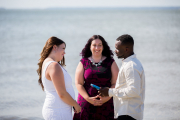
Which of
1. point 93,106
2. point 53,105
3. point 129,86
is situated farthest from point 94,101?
point 129,86

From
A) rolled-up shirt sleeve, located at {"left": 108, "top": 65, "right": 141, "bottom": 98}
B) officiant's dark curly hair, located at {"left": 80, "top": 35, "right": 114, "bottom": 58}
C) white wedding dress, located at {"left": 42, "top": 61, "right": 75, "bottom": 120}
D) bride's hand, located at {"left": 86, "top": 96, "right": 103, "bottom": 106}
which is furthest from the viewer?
officiant's dark curly hair, located at {"left": 80, "top": 35, "right": 114, "bottom": 58}

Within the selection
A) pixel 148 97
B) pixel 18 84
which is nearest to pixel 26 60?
pixel 18 84

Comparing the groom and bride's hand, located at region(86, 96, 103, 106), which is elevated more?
the groom

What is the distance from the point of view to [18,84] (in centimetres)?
888

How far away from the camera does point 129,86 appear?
2.83m

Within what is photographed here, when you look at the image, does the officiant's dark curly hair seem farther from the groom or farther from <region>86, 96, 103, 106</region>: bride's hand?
the groom

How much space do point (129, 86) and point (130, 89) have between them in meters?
0.04

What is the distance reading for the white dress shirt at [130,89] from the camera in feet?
9.20

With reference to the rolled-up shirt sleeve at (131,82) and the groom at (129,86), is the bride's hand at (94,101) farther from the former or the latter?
the rolled-up shirt sleeve at (131,82)

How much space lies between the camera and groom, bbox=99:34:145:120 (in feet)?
9.21

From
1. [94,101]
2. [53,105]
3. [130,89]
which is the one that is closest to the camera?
[130,89]

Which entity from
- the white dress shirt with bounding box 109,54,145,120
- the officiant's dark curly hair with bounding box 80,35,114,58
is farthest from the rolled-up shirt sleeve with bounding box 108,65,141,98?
the officiant's dark curly hair with bounding box 80,35,114,58

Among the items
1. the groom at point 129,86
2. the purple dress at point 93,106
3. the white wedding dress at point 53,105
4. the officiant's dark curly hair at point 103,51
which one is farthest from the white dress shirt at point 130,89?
the officiant's dark curly hair at point 103,51

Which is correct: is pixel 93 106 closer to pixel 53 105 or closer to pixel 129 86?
pixel 53 105
